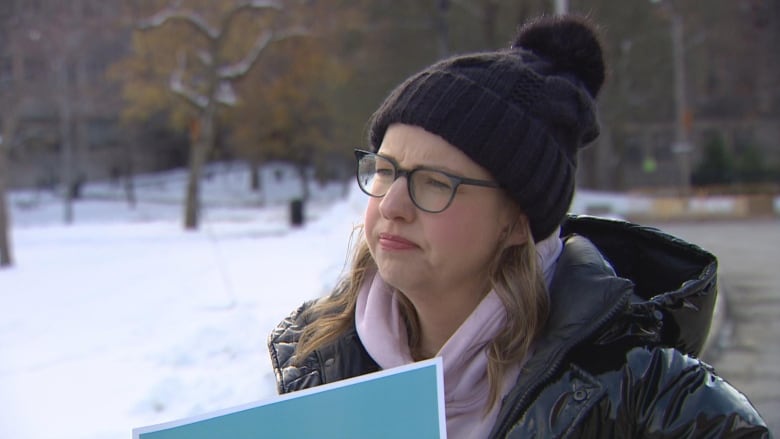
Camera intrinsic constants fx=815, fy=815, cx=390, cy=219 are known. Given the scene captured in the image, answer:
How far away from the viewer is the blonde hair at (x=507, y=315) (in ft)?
5.64

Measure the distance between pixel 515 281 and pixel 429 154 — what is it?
338mm

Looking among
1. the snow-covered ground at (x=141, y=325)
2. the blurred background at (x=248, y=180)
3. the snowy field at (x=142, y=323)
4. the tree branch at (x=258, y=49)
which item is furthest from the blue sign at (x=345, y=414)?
the tree branch at (x=258, y=49)

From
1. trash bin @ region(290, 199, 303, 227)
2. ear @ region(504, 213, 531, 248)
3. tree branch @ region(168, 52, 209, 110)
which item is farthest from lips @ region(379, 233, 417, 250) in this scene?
trash bin @ region(290, 199, 303, 227)

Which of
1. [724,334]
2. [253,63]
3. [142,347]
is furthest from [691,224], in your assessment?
[142,347]

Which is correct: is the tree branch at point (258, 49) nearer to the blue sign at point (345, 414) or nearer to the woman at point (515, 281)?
the woman at point (515, 281)

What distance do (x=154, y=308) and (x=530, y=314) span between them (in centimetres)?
982

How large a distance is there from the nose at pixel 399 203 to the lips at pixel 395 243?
0.14 feet

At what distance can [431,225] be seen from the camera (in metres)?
1.68

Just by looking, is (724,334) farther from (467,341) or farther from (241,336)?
(467,341)

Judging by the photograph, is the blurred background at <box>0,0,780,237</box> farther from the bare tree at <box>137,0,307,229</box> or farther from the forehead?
the forehead

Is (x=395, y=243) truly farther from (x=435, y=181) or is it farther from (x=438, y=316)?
(x=438, y=316)

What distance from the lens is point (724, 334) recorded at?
9.67m

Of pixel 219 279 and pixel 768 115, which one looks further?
pixel 768 115

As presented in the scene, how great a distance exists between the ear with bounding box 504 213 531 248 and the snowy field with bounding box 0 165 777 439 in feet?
2.09
